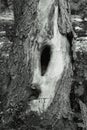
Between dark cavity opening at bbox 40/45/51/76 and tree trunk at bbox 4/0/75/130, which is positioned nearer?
tree trunk at bbox 4/0/75/130

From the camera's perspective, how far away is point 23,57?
3.39m

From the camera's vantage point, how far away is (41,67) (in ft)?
10.9

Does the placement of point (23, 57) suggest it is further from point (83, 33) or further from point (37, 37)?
point (83, 33)

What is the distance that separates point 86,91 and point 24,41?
118cm

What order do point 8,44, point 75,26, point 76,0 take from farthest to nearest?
point 76,0 < point 75,26 < point 8,44

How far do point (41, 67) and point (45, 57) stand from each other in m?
0.14

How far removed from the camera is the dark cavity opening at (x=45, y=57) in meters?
3.34

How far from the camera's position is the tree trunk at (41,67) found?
10.5 ft

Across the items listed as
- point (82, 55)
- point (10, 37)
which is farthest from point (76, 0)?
point (82, 55)

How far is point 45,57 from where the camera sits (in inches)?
133

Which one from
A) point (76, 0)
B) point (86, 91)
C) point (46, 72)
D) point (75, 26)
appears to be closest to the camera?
point (46, 72)

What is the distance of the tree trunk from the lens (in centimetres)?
319

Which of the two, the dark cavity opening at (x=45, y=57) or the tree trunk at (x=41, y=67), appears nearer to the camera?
the tree trunk at (x=41, y=67)

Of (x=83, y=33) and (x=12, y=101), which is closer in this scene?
Answer: (x=12, y=101)
